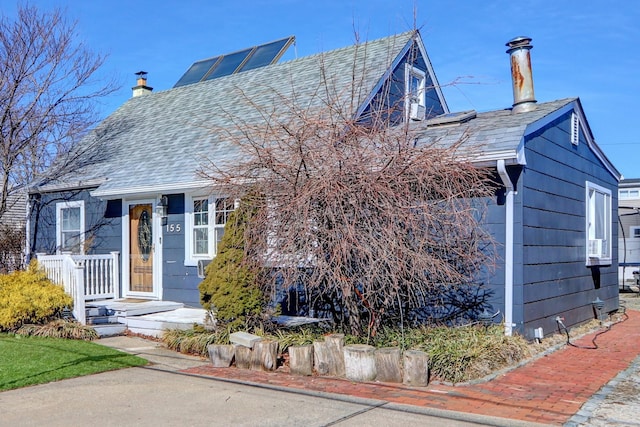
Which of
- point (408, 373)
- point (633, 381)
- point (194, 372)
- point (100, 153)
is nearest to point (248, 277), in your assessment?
point (194, 372)

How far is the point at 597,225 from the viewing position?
1183 centimetres

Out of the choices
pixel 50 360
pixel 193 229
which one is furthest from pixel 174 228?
pixel 50 360

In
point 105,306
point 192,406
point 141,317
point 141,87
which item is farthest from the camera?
point 141,87

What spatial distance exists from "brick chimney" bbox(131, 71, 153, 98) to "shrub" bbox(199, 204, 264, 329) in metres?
11.2

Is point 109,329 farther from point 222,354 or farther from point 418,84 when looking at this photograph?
point 418,84

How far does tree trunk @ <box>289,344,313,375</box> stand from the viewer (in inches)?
293

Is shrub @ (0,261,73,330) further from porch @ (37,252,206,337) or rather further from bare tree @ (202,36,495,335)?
bare tree @ (202,36,495,335)

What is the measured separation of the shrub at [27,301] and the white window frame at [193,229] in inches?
91.8

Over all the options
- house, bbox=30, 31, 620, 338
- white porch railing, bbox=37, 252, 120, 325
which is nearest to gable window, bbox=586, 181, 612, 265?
house, bbox=30, 31, 620, 338

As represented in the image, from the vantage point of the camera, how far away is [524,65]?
10555 mm

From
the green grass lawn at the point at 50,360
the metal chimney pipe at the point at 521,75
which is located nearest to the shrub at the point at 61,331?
the green grass lawn at the point at 50,360

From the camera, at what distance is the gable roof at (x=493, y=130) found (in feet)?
27.0

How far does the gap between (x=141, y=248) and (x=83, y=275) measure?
1.86m

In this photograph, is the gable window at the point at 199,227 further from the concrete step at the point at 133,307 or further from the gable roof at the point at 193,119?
the concrete step at the point at 133,307
